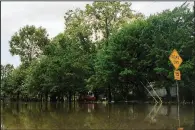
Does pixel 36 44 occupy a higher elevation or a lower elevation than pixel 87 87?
higher

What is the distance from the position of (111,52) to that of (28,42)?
95.9 ft

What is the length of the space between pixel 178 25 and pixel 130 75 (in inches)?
287

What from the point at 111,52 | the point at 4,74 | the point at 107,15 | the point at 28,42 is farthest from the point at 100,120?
the point at 4,74

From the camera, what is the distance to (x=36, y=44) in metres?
65.2

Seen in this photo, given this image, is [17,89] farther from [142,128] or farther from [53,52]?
[142,128]

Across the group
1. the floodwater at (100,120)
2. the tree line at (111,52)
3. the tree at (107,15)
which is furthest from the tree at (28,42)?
the floodwater at (100,120)

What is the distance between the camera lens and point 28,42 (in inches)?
2576

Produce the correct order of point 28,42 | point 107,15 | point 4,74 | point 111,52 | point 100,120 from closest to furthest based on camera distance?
point 100,120
point 111,52
point 107,15
point 28,42
point 4,74

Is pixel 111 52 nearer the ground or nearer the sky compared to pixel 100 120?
nearer the sky

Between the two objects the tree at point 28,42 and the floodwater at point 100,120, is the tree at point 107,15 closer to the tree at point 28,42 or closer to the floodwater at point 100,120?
the tree at point 28,42

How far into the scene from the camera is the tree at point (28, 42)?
64.7 metres

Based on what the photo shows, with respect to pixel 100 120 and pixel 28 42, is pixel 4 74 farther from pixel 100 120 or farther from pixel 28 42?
pixel 100 120

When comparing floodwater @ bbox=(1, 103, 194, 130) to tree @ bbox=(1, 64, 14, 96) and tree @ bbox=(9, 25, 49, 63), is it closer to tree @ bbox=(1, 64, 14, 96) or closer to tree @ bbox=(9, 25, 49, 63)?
tree @ bbox=(9, 25, 49, 63)

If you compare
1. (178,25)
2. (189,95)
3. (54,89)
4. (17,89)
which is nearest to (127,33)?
(178,25)
